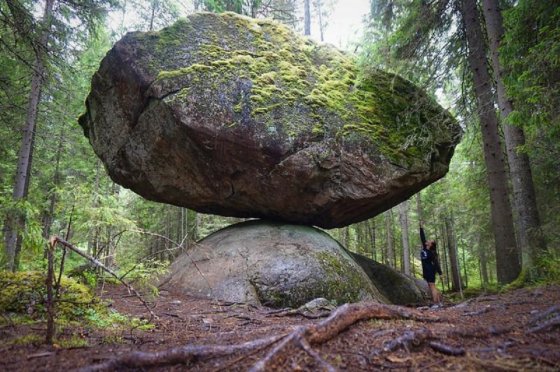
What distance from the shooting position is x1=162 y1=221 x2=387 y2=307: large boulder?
6.75 m

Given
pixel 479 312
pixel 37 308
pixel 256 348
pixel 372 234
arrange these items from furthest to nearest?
pixel 372 234
pixel 479 312
pixel 37 308
pixel 256 348

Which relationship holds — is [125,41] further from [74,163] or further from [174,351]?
[74,163]

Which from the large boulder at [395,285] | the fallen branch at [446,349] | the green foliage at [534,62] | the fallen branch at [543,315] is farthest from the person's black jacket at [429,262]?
the fallen branch at [446,349]

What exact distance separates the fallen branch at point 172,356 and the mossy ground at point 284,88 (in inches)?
209

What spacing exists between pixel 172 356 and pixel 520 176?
7.88 metres

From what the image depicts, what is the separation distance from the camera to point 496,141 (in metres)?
8.61

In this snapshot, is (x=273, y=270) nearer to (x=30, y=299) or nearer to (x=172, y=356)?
(x=30, y=299)

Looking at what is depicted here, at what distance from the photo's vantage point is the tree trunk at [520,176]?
22.9 ft

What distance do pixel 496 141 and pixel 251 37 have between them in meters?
6.80

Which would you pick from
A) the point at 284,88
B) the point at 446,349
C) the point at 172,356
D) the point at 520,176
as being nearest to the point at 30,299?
the point at 172,356

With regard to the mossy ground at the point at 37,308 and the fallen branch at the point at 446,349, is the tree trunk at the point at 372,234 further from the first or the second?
the fallen branch at the point at 446,349

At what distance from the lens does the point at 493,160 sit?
8.53 metres

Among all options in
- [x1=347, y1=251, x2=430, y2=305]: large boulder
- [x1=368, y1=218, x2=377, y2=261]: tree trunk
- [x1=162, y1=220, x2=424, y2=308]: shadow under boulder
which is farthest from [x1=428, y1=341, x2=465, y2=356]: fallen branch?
[x1=368, y1=218, x2=377, y2=261]: tree trunk

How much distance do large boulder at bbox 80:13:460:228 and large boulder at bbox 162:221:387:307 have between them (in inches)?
38.2
